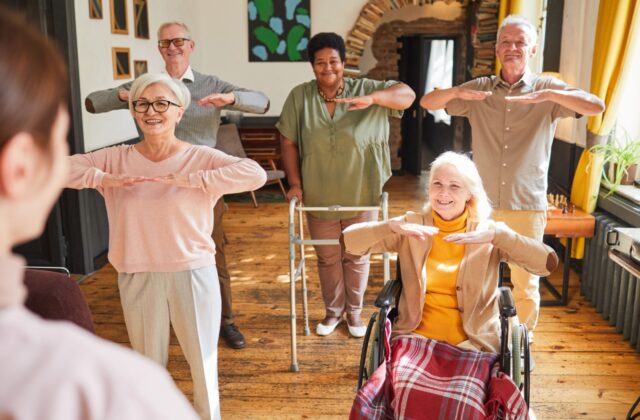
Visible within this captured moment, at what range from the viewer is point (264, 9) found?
25.2 feet

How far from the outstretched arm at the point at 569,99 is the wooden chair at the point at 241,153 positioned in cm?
282

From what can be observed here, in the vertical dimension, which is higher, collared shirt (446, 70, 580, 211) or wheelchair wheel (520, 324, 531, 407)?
collared shirt (446, 70, 580, 211)

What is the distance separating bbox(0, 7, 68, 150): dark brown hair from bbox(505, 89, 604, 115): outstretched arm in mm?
2690

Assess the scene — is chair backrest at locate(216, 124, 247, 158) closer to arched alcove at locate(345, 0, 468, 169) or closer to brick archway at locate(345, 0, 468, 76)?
brick archway at locate(345, 0, 468, 76)

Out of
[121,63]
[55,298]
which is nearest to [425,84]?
[121,63]

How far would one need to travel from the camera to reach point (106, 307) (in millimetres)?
4152

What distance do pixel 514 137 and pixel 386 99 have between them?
0.64 m

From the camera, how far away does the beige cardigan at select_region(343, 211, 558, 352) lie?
7.66 feet

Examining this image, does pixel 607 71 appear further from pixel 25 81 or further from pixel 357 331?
pixel 25 81

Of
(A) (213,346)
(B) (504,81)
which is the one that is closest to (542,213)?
(B) (504,81)

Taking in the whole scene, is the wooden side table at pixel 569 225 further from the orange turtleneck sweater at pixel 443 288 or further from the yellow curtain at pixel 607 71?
the orange turtleneck sweater at pixel 443 288

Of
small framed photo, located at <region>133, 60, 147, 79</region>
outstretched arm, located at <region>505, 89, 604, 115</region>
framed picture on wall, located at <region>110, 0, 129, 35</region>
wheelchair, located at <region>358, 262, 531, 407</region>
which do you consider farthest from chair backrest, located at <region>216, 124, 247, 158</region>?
wheelchair, located at <region>358, 262, 531, 407</region>

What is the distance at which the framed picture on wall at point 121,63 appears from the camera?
5.30 metres

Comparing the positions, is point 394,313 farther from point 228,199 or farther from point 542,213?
point 228,199
